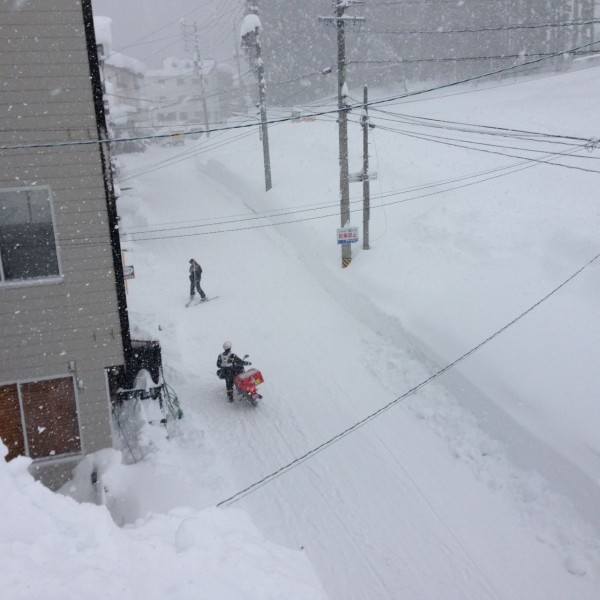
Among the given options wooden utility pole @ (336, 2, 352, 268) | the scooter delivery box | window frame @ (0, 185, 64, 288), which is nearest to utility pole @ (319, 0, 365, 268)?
wooden utility pole @ (336, 2, 352, 268)

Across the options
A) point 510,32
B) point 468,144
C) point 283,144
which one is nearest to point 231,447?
point 468,144

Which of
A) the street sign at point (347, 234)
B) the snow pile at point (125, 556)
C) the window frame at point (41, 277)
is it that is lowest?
the street sign at point (347, 234)

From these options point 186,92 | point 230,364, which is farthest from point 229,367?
point 186,92

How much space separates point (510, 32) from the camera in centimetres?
4938

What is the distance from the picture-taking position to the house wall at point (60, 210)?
26.3ft

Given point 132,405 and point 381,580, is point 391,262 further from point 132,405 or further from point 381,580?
point 381,580

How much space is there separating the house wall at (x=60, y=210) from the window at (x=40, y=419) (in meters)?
0.17

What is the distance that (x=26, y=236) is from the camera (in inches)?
340

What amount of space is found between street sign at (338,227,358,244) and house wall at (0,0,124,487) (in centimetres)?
1116

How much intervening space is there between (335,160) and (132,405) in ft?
82.7

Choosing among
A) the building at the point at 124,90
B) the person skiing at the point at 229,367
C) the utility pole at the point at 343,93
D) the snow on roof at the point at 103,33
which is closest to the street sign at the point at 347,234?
the utility pole at the point at 343,93

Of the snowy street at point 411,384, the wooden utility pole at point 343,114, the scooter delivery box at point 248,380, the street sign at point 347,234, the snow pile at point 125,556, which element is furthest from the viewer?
the street sign at point 347,234

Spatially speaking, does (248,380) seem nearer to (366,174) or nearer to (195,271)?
(195,271)

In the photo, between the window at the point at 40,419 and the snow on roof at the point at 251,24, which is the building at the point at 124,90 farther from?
the window at the point at 40,419
